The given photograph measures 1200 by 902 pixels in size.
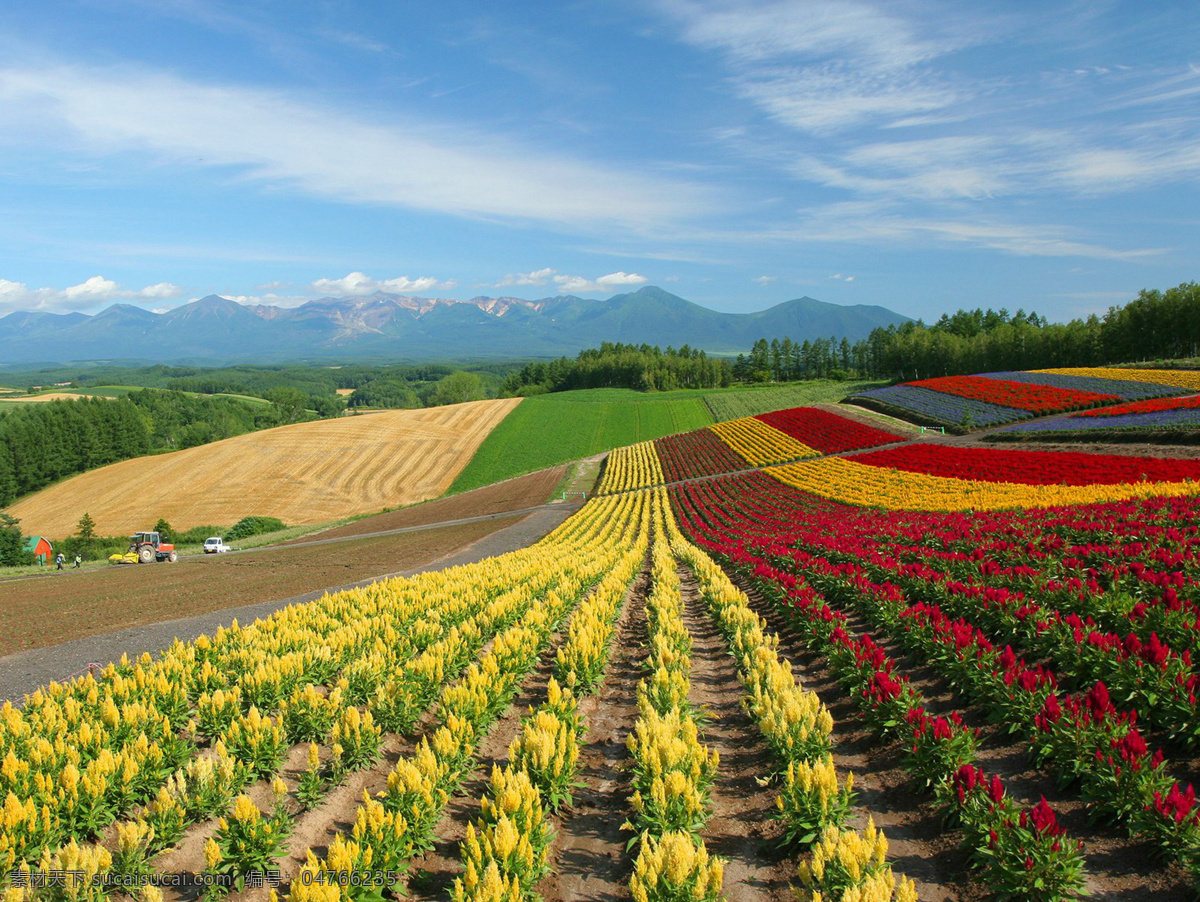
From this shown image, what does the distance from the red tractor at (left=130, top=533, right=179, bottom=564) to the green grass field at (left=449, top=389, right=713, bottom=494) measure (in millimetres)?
28771

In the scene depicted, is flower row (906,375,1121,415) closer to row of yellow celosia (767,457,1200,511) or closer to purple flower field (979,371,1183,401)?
purple flower field (979,371,1183,401)

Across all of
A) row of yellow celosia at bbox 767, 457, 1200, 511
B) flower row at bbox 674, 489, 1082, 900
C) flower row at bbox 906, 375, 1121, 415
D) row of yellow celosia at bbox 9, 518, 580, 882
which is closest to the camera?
flower row at bbox 674, 489, 1082, 900

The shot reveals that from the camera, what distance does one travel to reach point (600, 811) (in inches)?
283

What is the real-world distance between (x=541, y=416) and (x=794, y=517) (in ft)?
214

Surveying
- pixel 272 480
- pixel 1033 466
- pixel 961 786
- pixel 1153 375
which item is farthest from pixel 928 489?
pixel 272 480

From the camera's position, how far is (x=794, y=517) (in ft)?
100

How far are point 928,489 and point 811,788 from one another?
30117mm

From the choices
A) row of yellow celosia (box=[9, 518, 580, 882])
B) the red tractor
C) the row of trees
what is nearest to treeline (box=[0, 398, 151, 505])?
the row of trees

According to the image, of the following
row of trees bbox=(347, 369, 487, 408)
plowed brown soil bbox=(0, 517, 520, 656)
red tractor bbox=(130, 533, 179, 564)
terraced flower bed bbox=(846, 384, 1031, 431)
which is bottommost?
red tractor bbox=(130, 533, 179, 564)

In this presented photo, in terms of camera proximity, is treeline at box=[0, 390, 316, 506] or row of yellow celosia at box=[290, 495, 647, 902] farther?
treeline at box=[0, 390, 316, 506]

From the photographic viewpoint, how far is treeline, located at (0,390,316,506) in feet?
248

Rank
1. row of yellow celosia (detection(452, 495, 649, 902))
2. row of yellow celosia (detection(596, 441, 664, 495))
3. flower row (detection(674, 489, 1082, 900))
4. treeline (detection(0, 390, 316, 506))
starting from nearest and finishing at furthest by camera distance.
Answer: flower row (detection(674, 489, 1082, 900)) < row of yellow celosia (detection(452, 495, 649, 902)) < row of yellow celosia (detection(596, 441, 664, 495)) < treeline (detection(0, 390, 316, 506))

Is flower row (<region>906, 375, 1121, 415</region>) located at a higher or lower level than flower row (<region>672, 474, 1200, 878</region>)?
higher

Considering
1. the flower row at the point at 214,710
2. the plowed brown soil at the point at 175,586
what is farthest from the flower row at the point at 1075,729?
the plowed brown soil at the point at 175,586
